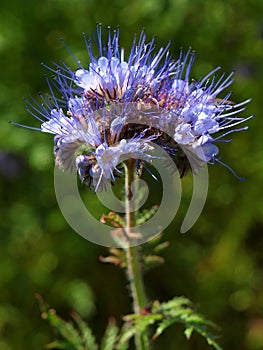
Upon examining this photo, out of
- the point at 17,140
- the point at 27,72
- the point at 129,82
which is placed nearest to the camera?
the point at 129,82

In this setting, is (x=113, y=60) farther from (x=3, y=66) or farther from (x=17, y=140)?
(x=3, y=66)

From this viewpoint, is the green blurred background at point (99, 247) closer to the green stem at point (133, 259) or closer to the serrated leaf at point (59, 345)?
the serrated leaf at point (59, 345)

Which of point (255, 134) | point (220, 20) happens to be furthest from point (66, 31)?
point (255, 134)

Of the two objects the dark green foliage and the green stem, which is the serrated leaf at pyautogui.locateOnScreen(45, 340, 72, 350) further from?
the green stem

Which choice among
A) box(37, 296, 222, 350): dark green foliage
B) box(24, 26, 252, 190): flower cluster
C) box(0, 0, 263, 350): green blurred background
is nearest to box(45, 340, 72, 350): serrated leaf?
box(37, 296, 222, 350): dark green foliage

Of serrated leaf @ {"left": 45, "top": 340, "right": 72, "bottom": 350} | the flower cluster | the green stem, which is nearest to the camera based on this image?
the flower cluster

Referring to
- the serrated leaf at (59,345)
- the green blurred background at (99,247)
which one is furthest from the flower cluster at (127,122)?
the green blurred background at (99,247)

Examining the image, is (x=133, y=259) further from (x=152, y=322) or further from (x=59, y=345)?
(x=59, y=345)

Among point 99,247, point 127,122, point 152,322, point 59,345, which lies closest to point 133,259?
point 152,322
